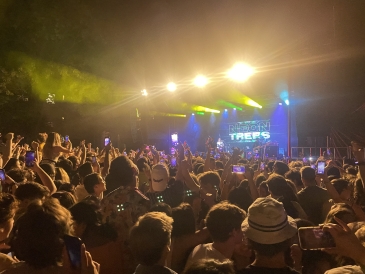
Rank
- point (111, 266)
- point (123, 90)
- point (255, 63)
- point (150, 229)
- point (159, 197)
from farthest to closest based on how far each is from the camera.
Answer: point (123, 90), point (255, 63), point (159, 197), point (111, 266), point (150, 229)

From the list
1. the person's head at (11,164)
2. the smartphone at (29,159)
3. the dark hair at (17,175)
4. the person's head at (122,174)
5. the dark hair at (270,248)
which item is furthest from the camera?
the person's head at (11,164)

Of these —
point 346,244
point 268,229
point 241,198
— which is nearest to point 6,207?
point 268,229

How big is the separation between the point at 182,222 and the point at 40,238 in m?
1.46

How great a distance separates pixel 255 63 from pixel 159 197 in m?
8.95

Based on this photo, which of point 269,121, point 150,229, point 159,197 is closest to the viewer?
point 150,229

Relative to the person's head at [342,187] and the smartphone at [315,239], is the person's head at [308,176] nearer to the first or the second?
the person's head at [342,187]

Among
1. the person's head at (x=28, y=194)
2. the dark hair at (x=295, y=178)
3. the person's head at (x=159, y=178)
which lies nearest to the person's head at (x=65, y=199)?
the person's head at (x=28, y=194)

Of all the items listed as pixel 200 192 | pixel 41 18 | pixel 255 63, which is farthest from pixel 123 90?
pixel 200 192

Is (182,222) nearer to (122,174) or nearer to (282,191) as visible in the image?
(122,174)

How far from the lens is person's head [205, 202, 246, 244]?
2812 mm

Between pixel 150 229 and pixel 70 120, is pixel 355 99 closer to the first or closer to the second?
pixel 150 229

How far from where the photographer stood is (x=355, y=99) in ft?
38.3

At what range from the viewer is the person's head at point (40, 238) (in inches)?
79.8

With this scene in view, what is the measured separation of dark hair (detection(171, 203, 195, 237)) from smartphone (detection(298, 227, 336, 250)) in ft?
4.61
